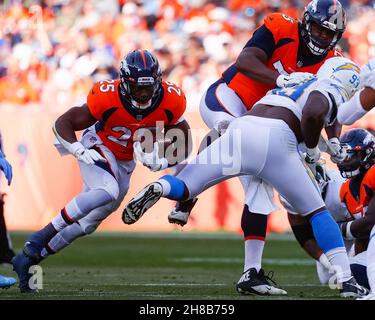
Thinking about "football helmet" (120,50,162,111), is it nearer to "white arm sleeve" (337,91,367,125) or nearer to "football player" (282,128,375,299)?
"football player" (282,128,375,299)

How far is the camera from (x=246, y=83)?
654 cm

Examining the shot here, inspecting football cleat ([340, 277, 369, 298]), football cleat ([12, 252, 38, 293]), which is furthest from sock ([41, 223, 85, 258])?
football cleat ([340, 277, 369, 298])

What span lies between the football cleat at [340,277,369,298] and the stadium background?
7.46 meters

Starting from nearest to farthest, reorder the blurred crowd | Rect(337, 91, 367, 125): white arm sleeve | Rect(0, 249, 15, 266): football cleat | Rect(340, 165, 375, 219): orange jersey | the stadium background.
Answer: Rect(337, 91, 367, 125): white arm sleeve
Rect(340, 165, 375, 219): orange jersey
Rect(0, 249, 15, 266): football cleat
the stadium background
the blurred crowd

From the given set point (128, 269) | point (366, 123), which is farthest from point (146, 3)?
point (128, 269)

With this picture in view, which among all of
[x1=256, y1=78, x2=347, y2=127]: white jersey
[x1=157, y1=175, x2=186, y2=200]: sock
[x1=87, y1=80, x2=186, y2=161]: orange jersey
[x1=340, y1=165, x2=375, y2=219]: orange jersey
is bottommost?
[x1=340, y1=165, x2=375, y2=219]: orange jersey

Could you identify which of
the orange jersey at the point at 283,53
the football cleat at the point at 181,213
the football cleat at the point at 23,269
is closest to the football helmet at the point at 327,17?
the orange jersey at the point at 283,53

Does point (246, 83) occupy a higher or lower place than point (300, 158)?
higher

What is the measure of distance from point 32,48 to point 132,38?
1.66 metres

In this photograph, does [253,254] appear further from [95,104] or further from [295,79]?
[95,104]

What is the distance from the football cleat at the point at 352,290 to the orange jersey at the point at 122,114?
1.99 m

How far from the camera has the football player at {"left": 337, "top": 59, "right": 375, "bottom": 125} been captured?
15.9ft

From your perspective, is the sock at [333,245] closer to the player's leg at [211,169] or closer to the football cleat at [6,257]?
the player's leg at [211,169]
